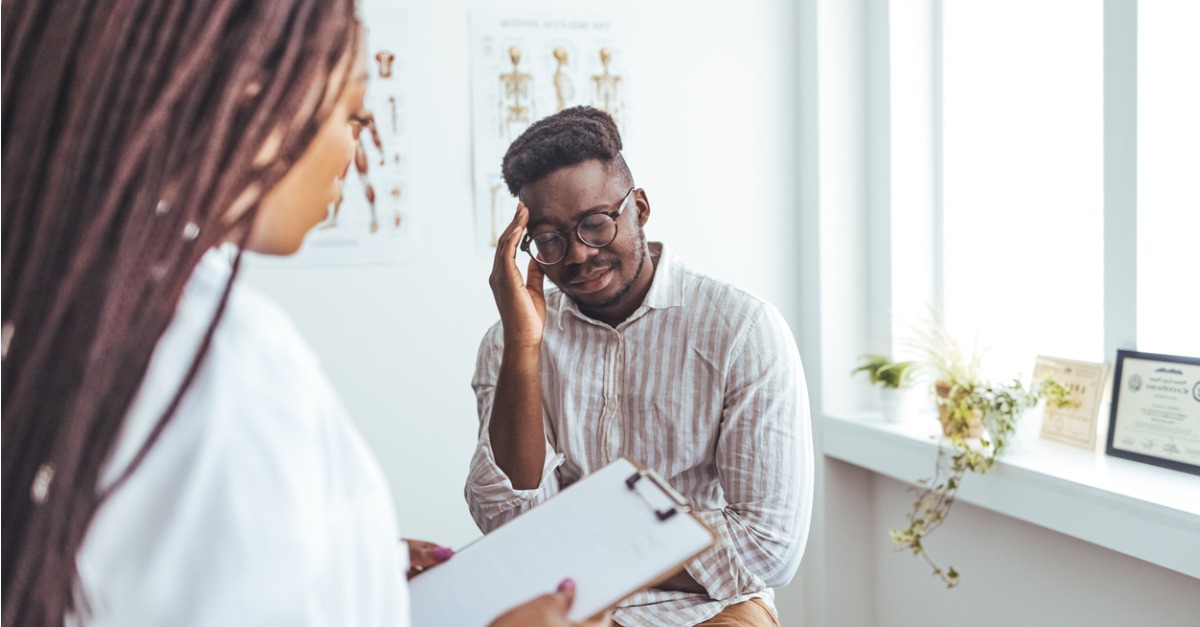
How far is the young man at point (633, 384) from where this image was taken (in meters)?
1.58

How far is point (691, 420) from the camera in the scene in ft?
5.47

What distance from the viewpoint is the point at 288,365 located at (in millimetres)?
582

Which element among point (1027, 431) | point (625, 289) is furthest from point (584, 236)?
point (1027, 431)

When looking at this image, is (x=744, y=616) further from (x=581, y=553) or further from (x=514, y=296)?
(x=581, y=553)

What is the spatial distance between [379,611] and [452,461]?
1.97 meters

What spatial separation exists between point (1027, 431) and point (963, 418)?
0.13 meters

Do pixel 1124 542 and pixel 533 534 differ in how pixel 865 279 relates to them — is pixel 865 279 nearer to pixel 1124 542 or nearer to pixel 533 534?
pixel 1124 542

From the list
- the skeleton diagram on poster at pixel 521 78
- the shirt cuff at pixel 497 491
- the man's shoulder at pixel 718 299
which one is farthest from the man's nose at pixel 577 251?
the skeleton diagram on poster at pixel 521 78

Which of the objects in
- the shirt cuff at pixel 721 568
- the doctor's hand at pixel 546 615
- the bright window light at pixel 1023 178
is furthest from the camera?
the bright window light at pixel 1023 178

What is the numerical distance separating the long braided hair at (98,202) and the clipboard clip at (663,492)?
18.6 inches

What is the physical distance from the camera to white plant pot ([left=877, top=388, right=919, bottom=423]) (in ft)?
8.23

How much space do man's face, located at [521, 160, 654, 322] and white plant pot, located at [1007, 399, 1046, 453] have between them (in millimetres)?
932

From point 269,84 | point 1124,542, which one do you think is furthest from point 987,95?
point 269,84

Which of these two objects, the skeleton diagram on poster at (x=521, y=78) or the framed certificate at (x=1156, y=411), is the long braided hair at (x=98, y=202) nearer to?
the framed certificate at (x=1156, y=411)
